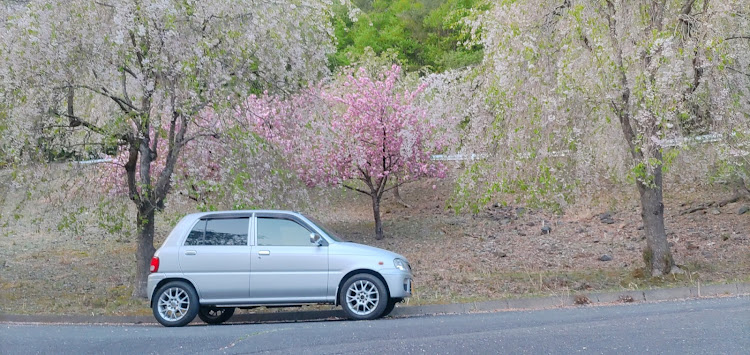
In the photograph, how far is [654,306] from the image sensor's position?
38.5 ft

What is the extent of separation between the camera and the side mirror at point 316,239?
1121cm

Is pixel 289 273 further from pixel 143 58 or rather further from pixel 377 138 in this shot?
pixel 377 138

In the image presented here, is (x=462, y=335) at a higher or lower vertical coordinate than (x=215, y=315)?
lower

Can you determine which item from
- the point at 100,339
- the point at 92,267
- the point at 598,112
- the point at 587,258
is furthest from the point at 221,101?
the point at 587,258

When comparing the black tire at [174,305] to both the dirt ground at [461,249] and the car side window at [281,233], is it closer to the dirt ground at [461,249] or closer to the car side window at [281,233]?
the car side window at [281,233]

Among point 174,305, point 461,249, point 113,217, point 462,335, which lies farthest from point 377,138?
point 462,335

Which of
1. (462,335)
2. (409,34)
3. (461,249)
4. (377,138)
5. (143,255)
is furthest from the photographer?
(409,34)

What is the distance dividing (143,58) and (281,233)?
16.1 feet

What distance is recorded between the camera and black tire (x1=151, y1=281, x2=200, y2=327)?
11.3m

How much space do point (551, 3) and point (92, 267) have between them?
1404 cm

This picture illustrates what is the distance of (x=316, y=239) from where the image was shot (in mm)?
11258

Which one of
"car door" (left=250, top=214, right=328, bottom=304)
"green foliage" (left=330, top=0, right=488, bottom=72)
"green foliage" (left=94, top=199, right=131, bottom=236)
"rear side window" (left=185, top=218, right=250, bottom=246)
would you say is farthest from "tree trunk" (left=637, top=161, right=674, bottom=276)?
"green foliage" (left=330, top=0, right=488, bottom=72)

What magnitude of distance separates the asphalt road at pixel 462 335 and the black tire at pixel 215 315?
3.25 ft

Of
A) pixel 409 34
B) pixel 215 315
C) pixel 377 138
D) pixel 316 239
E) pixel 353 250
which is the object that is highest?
pixel 409 34
